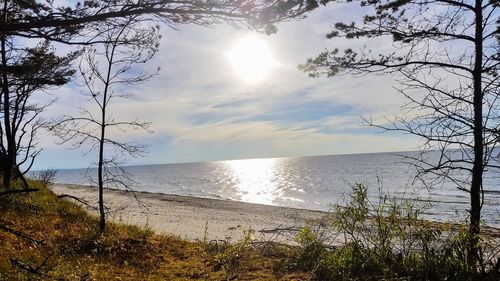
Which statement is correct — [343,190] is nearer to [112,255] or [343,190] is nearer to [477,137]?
[112,255]

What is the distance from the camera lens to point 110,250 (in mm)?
7566

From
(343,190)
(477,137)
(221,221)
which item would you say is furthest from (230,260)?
(343,190)

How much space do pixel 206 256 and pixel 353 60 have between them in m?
4.94

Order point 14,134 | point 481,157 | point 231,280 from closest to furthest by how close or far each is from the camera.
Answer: point 481,157 → point 231,280 → point 14,134

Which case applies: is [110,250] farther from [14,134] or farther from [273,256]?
[14,134]

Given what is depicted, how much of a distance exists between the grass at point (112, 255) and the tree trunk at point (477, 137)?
2744mm

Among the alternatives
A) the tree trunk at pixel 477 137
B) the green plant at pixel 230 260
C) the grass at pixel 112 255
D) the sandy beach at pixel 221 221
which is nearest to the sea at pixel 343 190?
the tree trunk at pixel 477 137

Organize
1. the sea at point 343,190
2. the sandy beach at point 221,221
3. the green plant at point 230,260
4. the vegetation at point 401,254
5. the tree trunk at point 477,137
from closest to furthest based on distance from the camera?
1. the vegetation at point 401,254
2. the tree trunk at point 477,137
3. the green plant at point 230,260
4. the sandy beach at point 221,221
5. the sea at point 343,190

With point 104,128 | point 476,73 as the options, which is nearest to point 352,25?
point 476,73

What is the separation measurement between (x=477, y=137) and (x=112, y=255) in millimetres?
6741

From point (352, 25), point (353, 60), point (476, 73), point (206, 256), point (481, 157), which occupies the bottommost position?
point (206, 256)

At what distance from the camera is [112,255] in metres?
7.37

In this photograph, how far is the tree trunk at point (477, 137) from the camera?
5.44 m

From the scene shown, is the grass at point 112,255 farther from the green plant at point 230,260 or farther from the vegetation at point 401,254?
the vegetation at point 401,254
